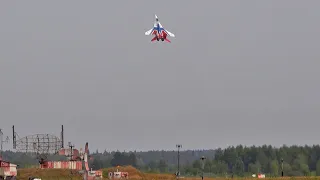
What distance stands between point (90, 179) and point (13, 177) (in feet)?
60.2

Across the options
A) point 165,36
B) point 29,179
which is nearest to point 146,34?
point 165,36

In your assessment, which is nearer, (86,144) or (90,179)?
(86,144)

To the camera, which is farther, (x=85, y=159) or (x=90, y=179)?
(x=90, y=179)

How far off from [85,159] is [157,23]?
56.2 metres

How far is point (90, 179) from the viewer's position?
7854 inches

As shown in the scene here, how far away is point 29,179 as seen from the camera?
195250 millimetres

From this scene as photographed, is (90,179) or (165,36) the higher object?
(165,36)

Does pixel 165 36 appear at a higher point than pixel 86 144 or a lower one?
higher

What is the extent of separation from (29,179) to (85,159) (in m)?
19.0

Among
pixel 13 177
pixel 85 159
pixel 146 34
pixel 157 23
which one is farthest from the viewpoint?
pixel 13 177

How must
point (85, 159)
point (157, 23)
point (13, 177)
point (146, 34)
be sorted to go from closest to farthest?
1. point (146, 34)
2. point (157, 23)
3. point (85, 159)
4. point (13, 177)

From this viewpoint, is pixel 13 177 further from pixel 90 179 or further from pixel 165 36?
pixel 165 36

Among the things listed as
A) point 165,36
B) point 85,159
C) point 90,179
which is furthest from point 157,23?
point 90,179

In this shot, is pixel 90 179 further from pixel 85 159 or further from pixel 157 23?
pixel 157 23
